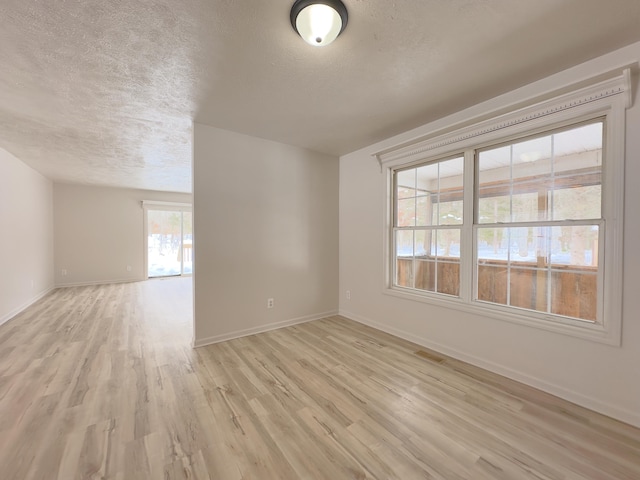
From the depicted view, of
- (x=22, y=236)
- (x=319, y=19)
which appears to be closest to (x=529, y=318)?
(x=319, y=19)

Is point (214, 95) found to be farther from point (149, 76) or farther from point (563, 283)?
point (563, 283)

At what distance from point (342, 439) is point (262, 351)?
1.41 m

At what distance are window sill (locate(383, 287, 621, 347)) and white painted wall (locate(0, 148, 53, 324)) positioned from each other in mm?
5671

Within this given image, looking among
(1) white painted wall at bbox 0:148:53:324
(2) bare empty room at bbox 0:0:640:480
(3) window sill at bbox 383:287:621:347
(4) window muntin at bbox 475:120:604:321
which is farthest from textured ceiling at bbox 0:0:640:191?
(3) window sill at bbox 383:287:621:347

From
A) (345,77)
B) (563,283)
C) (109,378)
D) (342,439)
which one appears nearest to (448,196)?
(563,283)

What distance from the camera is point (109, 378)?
2.24 m

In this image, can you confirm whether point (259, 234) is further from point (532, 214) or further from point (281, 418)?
point (532, 214)

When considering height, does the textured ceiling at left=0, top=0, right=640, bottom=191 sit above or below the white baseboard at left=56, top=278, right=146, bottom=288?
above

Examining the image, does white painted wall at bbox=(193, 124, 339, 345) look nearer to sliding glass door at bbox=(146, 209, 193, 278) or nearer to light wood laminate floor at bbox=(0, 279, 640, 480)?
light wood laminate floor at bbox=(0, 279, 640, 480)

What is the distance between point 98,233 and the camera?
6.43m

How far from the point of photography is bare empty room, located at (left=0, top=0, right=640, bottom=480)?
1.48 m

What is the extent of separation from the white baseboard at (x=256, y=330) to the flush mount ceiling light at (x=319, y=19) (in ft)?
9.70

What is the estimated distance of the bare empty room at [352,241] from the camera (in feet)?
4.85

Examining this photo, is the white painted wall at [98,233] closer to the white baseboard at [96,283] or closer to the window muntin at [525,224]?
the white baseboard at [96,283]
